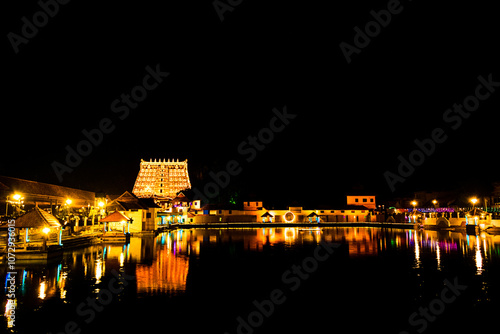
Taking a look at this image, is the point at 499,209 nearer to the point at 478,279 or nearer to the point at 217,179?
the point at 478,279

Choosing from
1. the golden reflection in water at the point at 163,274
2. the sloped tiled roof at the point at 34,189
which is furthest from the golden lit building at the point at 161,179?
the golden reflection in water at the point at 163,274

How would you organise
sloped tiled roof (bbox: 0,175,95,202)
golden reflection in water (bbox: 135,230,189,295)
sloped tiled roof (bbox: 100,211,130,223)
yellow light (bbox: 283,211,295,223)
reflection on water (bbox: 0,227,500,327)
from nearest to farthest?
reflection on water (bbox: 0,227,500,327), golden reflection in water (bbox: 135,230,189,295), sloped tiled roof (bbox: 0,175,95,202), sloped tiled roof (bbox: 100,211,130,223), yellow light (bbox: 283,211,295,223)

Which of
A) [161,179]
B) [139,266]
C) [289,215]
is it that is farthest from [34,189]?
[161,179]

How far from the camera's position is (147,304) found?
12.4 meters

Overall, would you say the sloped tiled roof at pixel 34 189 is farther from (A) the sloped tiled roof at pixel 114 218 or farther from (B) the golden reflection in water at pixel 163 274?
(B) the golden reflection in water at pixel 163 274

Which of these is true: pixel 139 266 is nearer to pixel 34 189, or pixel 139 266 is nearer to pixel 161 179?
pixel 34 189

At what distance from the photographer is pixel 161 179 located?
4114 inches

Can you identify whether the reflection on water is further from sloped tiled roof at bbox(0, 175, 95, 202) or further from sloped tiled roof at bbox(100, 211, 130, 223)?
sloped tiled roof at bbox(0, 175, 95, 202)

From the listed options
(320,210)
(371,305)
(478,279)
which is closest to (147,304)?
(371,305)

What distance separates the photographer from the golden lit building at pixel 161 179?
100 meters

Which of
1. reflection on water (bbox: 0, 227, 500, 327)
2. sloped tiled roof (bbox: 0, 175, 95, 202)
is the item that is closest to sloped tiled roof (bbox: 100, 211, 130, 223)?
reflection on water (bbox: 0, 227, 500, 327)

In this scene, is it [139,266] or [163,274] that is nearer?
[163,274]

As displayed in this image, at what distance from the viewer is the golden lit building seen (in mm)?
100081

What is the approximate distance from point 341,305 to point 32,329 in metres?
8.72
